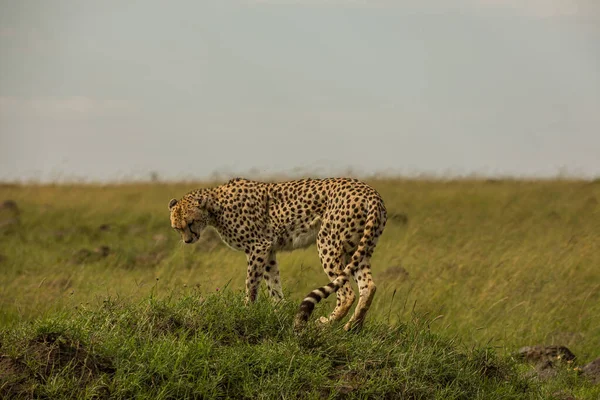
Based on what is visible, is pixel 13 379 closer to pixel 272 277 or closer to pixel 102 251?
pixel 272 277

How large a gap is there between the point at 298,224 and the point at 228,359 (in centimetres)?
214

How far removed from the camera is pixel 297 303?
6.30 m

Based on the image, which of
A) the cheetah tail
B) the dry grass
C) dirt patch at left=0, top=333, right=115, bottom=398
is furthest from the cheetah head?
dirt patch at left=0, top=333, right=115, bottom=398

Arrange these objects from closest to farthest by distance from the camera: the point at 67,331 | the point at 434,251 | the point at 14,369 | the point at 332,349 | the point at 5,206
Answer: the point at 14,369, the point at 67,331, the point at 332,349, the point at 434,251, the point at 5,206

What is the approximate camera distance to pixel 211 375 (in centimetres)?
491

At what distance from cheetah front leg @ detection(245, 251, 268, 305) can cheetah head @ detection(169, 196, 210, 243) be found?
1.91 ft

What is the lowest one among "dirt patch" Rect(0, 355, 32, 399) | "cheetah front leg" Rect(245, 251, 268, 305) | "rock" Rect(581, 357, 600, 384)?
"rock" Rect(581, 357, 600, 384)

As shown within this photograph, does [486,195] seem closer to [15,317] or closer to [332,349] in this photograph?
[15,317]

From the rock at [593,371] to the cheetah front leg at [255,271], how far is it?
2721mm

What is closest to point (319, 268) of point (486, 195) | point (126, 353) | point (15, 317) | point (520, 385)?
point (15, 317)

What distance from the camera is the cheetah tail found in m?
5.53

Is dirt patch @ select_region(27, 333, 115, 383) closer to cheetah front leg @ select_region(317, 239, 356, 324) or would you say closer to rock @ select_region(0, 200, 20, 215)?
cheetah front leg @ select_region(317, 239, 356, 324)

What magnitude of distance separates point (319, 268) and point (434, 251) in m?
1.56

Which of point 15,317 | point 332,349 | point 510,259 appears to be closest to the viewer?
point 332,349
